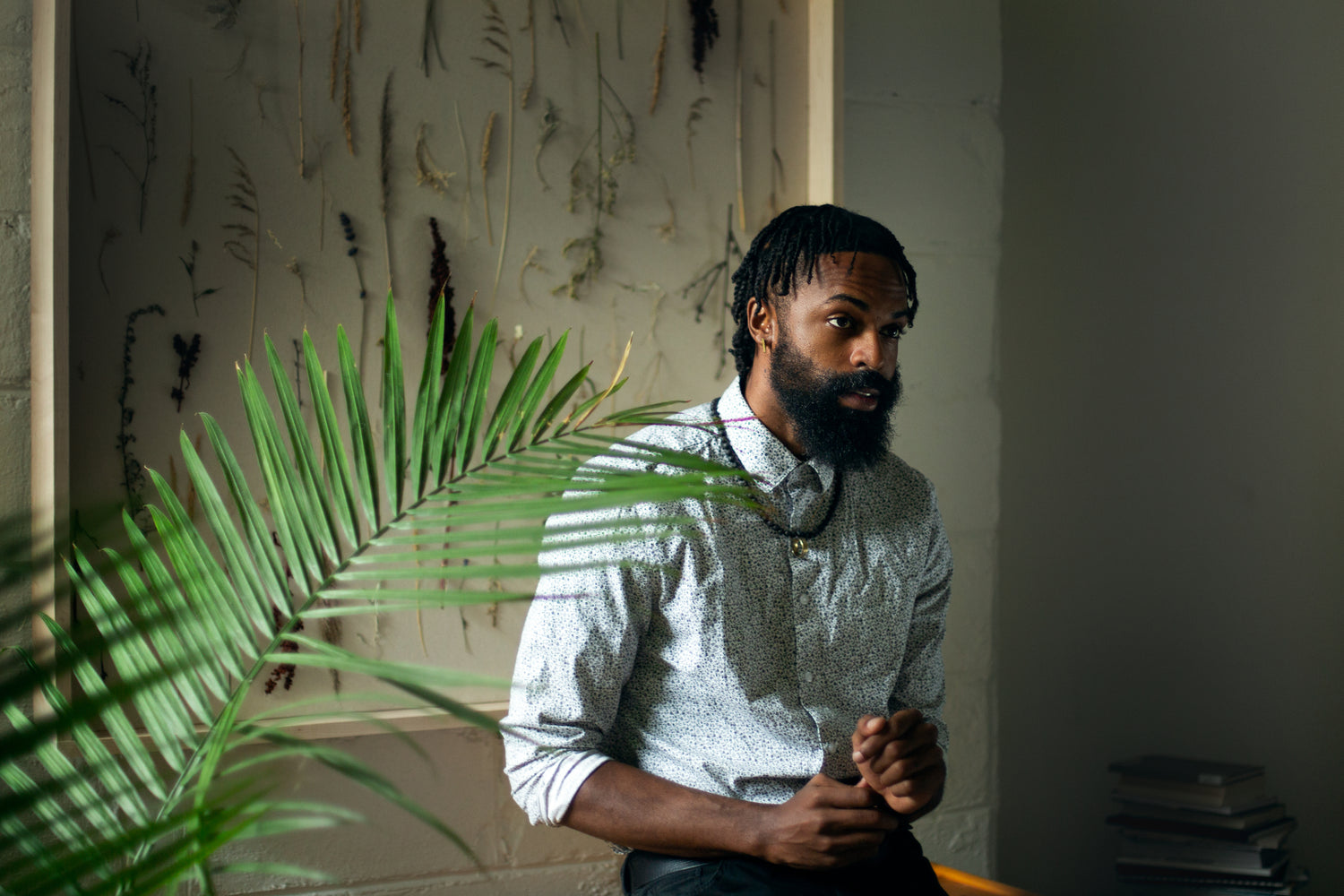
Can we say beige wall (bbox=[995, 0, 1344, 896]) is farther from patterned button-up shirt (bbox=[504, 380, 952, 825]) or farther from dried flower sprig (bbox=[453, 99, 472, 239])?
dried flower sprig (bbox=[453, 99, 472, 239])

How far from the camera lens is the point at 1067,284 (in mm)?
2506

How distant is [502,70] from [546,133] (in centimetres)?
12

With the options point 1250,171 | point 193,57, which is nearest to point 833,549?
point 193,57

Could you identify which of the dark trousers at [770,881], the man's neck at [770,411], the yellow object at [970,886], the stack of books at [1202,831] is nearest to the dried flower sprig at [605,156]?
the man's neck at [770,411]

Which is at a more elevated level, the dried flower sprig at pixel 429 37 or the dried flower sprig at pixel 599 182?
the dried flower sprig at pixel 429 37

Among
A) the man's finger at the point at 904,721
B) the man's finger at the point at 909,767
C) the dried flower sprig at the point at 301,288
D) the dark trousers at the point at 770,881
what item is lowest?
the dark trousers at the point at 770,881

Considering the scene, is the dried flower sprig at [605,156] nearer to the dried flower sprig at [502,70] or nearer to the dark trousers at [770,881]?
the dried flower sprig at [502,70]

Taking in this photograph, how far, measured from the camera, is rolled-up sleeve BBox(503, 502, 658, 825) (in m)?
1.31

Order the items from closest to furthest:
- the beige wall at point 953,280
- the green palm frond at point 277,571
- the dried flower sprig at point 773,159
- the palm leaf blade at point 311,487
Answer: the green palm frond at point 277,571
the palm leaf blade at point 311,487
the dried flower sprig at point 773,159
the beige wall at point 953,280

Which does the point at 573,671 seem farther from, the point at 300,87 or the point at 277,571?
the point at 300,87

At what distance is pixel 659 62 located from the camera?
1.84m

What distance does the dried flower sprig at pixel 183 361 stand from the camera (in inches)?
63.1

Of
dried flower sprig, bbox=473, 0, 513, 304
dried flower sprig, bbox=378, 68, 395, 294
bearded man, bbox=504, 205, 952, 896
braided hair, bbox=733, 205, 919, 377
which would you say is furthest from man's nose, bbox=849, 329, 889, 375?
dried flower sprig, bbox=378, 68, 395, 294

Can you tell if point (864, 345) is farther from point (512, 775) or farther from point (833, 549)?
point (512, 775)
